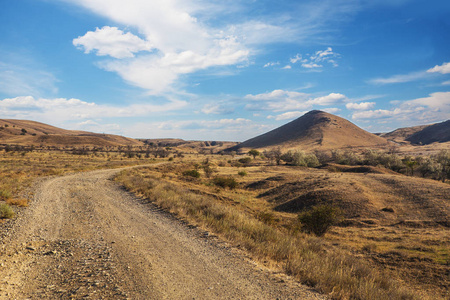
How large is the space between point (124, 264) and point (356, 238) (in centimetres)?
1319

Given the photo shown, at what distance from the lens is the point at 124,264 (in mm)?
6793

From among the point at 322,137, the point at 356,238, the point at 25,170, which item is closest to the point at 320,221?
the point at 356,238

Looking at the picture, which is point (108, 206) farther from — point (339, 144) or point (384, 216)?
point (339, 144)

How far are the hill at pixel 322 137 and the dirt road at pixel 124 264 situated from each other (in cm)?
Result: 13542

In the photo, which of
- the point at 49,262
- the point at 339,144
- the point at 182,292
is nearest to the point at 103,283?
the point at 182,292

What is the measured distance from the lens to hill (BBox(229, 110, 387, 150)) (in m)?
148

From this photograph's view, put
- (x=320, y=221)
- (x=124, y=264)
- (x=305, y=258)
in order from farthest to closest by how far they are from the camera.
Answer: (x=320, y=221)
(x=305, y=258)
(x=124, y=264)

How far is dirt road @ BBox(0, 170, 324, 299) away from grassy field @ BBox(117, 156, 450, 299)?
3.02 feet

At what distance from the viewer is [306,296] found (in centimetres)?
549

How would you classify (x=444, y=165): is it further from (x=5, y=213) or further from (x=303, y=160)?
(x=5, y=213)

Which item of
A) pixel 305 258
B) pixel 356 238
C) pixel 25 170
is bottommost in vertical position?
pixel 356 238

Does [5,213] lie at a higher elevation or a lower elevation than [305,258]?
lower

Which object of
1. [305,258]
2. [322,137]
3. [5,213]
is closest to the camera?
[305,258]

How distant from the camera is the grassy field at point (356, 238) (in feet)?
21.5
